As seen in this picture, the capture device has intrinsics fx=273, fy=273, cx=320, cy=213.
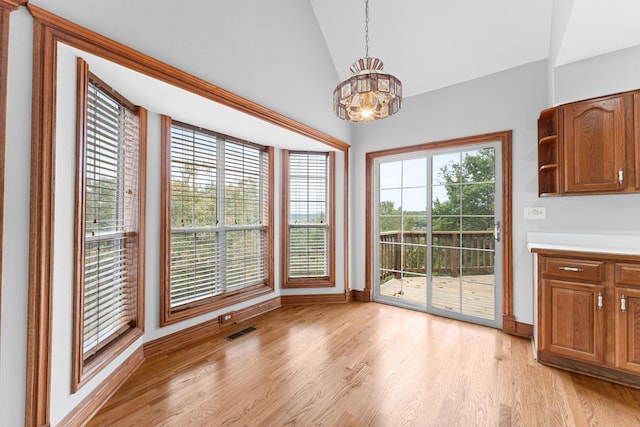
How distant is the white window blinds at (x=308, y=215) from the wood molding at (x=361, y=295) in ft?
1.77

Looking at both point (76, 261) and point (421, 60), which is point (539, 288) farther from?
A: point (76, 261)

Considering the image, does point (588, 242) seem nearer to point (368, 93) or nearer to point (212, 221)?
point (368, 93)

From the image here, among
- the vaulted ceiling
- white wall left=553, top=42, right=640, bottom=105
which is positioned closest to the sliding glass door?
white wall left=553, top=42, right=640, bottom=105

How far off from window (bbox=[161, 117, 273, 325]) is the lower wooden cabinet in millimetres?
2969

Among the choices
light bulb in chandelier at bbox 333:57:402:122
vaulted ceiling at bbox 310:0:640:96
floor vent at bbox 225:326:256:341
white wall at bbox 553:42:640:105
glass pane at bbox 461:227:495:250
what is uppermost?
vaulted ceiling at bbox 310:0:640:96

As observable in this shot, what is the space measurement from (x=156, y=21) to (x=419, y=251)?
11.6 feet

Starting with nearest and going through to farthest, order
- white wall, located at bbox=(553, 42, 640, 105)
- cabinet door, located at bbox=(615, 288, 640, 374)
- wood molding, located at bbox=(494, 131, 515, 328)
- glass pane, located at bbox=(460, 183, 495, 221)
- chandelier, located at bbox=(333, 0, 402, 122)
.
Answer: chandelier, located at bbox=(333, 0, 402, 122)
cabinet door, located at bbox=(615, 288, 640, 374)
white wall, located at bbox=(553, 42, 640, 105)
wood molding, located at bbox=(494, 131, 515, 328)
glass pane, located at bbox=(460, 183, 495, 221)

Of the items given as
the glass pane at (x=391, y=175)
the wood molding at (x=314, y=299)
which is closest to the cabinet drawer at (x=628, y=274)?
the glass pane at (x=391, y=175)

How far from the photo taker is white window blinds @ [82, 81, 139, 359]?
1.89 metres

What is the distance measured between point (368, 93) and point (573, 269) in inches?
86.2

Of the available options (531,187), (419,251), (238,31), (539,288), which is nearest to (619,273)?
(539,288)

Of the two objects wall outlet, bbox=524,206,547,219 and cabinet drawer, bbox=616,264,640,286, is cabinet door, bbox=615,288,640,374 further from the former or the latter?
wall outlet, bbox=524,206,547,219

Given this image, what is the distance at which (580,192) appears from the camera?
2383 millimetres

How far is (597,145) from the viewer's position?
231 cm
